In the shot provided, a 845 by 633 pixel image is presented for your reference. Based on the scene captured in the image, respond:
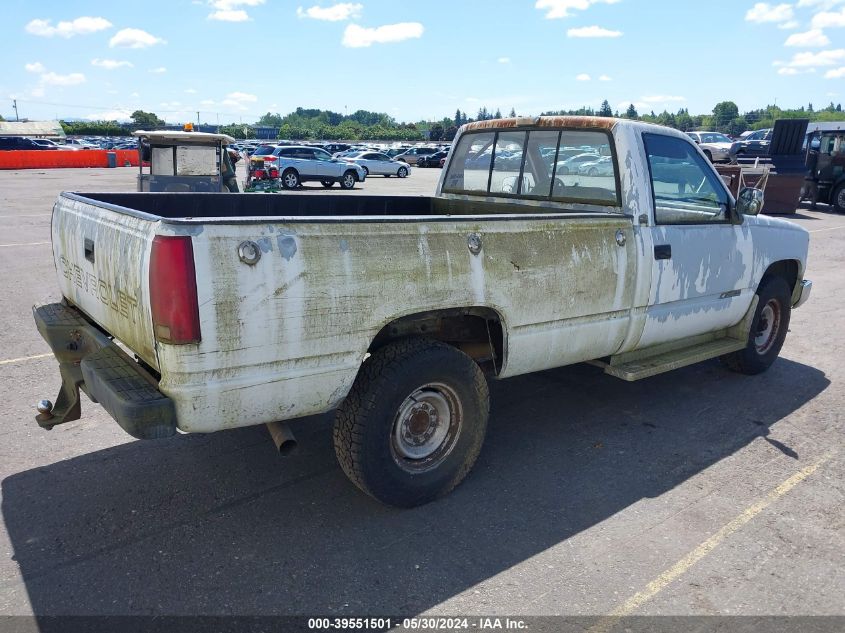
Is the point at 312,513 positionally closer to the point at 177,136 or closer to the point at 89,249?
the point at 89,249

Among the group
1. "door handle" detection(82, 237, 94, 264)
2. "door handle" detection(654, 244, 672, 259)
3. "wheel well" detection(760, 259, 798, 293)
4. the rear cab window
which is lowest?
"wheel well" detection(760, 259, 798, 293)

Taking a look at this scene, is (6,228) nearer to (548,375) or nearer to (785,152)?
(548,375)

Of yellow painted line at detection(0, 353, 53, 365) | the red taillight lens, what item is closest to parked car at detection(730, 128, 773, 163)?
yellow painted line at detection(0, 353, 53, 365)

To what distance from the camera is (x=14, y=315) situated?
7254mm

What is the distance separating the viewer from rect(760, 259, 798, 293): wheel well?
228 inches

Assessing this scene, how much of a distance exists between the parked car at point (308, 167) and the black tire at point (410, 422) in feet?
82.1

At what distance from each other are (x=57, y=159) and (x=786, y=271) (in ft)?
134

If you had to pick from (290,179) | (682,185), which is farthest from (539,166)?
(290,179)

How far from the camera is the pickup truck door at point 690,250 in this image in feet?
15.0

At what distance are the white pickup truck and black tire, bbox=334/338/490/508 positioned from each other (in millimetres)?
11

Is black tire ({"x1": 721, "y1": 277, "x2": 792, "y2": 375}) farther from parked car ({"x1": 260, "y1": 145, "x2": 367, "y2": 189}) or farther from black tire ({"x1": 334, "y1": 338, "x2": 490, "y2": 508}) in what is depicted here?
parked car ({"x1": 260, "y1": 145, "x2": 367, "y2": 189})

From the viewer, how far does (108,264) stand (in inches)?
129

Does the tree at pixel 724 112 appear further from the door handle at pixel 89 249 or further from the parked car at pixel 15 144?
the door handle at pixel 89 249

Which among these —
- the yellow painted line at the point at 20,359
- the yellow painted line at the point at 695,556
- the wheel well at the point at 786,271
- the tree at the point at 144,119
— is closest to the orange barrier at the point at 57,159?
the yellow painted line at the point at 20,359
